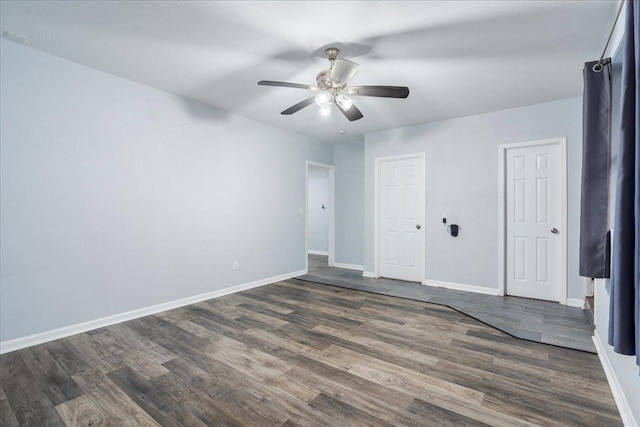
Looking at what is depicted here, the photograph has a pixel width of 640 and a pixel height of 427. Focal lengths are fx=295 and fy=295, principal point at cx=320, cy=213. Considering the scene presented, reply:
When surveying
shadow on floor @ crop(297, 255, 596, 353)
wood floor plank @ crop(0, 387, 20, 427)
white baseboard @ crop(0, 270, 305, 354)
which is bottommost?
wood floor plank @ crop(0, 387, 20, 427)

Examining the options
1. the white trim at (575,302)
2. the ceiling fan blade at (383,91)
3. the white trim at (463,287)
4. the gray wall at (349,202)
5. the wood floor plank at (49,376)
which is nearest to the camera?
the wood floor plank at (49,376)

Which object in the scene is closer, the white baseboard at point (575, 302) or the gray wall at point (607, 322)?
→ the gray wall at point (607, 322)

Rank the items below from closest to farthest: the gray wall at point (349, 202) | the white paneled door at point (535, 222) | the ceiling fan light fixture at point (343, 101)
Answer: the ceiling fan light fixture at point (343, 101)
the white paneled door at point (535, 222)
the gray wall at point (349, 202)

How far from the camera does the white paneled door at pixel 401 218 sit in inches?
194

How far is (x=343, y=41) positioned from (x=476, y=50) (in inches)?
46.9

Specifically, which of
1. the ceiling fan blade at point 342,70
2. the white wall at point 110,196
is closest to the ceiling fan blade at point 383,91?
the ceiling fan blade at point 342,70

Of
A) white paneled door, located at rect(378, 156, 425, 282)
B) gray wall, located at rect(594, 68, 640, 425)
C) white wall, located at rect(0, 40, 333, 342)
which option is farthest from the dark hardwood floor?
white paneled door, located at rect(378, 156, 425, 282)

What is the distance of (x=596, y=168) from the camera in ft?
6.99

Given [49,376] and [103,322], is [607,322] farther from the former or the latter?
[103,322]

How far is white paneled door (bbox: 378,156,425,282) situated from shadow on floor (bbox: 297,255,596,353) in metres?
0.26

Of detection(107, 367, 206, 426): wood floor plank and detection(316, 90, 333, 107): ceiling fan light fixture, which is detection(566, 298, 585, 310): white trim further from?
detection(107, 367, 206, 426): wood floor plank

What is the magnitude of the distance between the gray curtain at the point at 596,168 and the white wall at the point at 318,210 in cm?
597

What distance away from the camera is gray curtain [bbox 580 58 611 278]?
2.09 meters

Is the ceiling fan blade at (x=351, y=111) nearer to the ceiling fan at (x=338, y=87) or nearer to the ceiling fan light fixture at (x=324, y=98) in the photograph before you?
the ceiling fan at (x=338, y=87)
